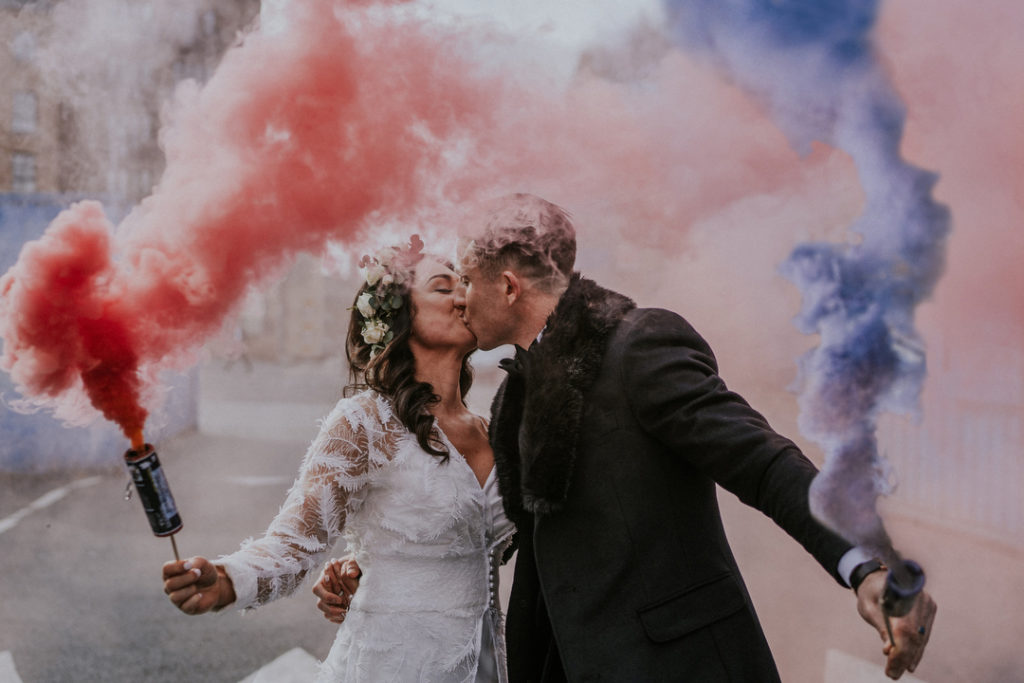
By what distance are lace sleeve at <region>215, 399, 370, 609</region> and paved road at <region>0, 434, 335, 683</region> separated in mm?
2796

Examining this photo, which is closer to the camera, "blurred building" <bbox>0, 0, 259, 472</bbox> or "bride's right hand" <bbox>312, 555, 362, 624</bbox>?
"bride's right hand" <bbox>312, 555, 362, 624</bbox>

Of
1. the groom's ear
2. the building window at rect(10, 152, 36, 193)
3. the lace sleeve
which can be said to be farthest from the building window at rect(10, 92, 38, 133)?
the groom's ear

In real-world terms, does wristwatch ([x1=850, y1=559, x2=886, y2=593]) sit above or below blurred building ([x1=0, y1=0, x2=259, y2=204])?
below

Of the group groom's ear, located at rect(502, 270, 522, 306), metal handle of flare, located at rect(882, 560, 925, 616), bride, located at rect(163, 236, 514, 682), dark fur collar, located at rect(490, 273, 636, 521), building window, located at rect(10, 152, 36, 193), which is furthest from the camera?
building window, located at rect(10, 152, 36, 193)

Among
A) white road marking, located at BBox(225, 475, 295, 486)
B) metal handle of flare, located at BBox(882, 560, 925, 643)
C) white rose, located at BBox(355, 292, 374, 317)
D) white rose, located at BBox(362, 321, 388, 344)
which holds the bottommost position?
metal handle of flare, located at BBox(882, 560, 925, 643)

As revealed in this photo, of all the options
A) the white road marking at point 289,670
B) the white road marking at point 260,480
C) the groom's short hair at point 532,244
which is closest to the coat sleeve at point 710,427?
Answer: the groom's short hair at point 532,244

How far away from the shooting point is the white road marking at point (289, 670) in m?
4.63

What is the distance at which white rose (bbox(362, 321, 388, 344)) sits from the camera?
10.4ft

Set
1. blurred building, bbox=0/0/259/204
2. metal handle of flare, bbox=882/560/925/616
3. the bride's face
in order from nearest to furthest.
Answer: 1. metal handle of flare, bbox=882/560/925/616
2. the bride's face
3. blurred building, bbox=0/0/259/204

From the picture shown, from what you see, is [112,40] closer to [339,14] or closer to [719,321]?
[339,14]

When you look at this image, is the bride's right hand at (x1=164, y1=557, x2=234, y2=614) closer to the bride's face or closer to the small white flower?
the bride's face

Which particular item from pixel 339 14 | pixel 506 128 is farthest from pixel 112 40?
pixel 506 128

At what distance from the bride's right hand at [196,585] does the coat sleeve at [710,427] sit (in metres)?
1.25

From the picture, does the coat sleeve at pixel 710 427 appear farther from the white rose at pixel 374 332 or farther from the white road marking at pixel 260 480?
the white road marking at pixel 260 480
